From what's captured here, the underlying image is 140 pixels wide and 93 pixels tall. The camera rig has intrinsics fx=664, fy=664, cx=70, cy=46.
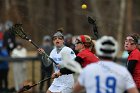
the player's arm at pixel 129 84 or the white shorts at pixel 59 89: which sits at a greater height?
the player's arm at pixel 129 84

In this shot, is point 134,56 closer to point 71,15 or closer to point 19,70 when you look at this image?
point 19,70

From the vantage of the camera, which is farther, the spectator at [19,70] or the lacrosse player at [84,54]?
the spectator at [19,70]

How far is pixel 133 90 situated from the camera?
28.4 feet

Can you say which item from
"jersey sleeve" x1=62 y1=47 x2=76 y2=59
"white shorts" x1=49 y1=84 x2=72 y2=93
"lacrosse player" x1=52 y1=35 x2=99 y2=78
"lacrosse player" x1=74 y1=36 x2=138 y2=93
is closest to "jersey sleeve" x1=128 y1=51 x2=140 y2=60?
"lacrosse player" x1=52 y1=35 x2=99 y2=78

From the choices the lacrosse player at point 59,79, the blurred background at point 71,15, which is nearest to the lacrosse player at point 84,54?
the lacrosse player at point 59,79

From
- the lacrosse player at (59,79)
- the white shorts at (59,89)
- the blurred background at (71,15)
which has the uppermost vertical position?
the blurred background at (71,15)

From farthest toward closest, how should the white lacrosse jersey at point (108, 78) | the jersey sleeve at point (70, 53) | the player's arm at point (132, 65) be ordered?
the jersey sleeve at point (70, 53)
the player's arm at point (132, 65)
the white lacrosse jersey at point (108, 78)

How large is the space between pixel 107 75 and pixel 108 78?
0.14ft

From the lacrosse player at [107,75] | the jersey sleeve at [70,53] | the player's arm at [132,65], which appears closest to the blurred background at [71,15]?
the jersey sleeve at [70,53]

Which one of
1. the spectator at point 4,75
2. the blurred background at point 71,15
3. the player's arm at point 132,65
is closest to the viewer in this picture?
the player's arm at point 132,65

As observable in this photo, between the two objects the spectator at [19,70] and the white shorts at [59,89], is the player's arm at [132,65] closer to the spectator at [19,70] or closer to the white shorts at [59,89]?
the white shorts at [59,89]

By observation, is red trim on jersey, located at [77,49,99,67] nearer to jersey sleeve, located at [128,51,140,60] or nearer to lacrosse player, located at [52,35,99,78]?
lacrosse player, located at [52,35,99,78]

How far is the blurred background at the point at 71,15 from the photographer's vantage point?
38.9 m

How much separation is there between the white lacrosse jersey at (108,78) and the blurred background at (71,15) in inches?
1042
